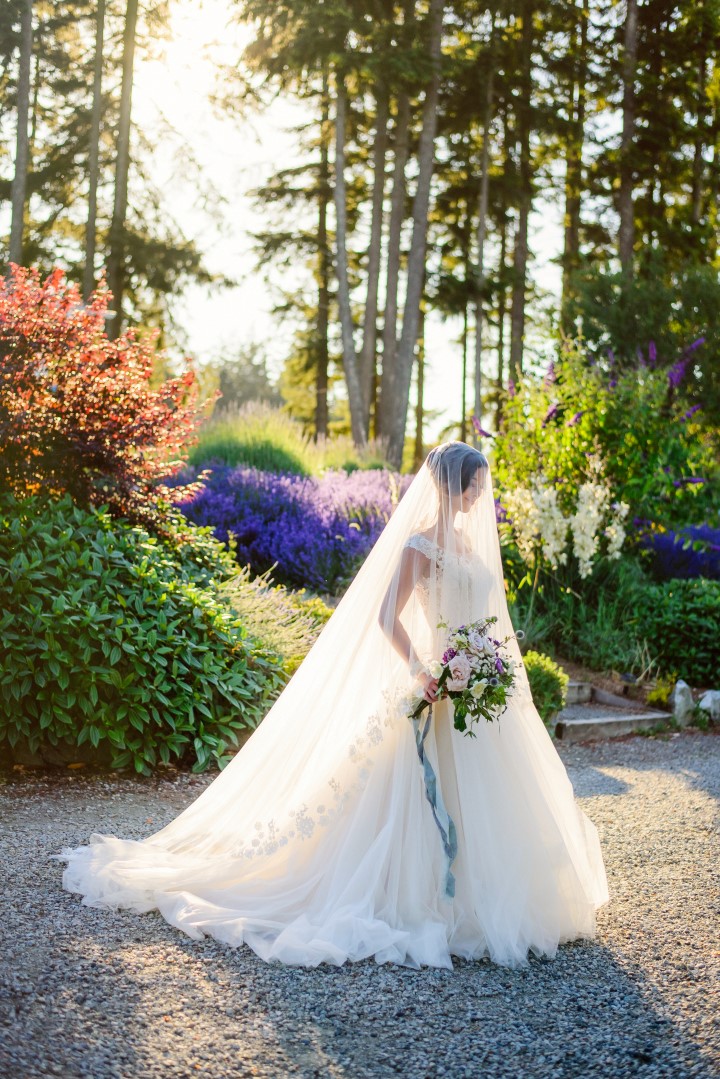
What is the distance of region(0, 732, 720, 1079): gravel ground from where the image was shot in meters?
2.57

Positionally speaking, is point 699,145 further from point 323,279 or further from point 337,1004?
point 337,1004

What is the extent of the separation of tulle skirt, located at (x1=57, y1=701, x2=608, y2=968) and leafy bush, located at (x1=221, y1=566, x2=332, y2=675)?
2.66 m

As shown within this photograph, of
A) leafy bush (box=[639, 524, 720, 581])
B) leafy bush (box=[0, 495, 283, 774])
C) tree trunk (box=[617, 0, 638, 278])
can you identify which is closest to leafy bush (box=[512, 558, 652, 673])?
leafy bush (box=[639, 524, 720, 581])

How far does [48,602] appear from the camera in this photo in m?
5.32

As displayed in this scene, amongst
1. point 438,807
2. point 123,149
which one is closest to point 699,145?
point 123,149

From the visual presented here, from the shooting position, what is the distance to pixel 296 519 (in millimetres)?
10133

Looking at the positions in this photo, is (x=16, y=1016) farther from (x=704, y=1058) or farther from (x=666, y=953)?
(x=666, y=953)

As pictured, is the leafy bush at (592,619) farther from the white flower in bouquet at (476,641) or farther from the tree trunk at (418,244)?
the tree trunk at (418,244)

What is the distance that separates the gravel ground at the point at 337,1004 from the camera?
2570 millimetres

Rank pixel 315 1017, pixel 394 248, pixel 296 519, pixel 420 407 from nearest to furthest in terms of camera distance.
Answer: pixel 315 1017 → pixel 296 519 → pixel 394 248 → pixel 420 407

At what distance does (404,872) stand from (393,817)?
194mm

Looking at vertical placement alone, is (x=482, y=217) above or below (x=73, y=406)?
above

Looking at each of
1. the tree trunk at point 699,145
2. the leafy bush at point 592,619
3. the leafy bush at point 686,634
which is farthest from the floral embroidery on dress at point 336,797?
the tree trunk at point 699,145

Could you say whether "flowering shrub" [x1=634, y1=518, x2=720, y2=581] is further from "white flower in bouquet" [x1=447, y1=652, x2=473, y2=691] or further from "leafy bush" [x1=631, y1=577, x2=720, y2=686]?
"white flower in bouquet" [x1=447, y1=652, x2=473, y2=691]
